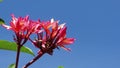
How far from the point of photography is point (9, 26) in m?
2.46

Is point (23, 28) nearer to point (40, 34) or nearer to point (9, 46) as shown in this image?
point (40, 34)

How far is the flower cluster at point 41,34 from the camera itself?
2.41 m

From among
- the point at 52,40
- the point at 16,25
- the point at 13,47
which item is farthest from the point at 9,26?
the point at 13,47

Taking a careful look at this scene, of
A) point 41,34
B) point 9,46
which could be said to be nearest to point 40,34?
point 41,34

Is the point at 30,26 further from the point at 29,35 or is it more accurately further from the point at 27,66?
the point at 27,66

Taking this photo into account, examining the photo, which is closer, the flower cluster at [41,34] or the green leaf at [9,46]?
the flower cluster at [41,34]

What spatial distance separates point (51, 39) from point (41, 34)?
0.05m

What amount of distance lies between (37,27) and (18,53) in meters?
0.15

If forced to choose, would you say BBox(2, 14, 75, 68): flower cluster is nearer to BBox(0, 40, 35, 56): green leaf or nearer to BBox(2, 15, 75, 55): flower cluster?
BBox(2, 15, 75, 55): flower cluster

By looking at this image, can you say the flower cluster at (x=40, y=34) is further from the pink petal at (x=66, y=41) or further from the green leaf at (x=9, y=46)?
the green leaf at (x=9, y=46)

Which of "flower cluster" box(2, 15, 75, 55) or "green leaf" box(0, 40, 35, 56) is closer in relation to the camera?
"flower cluster" box(2, 15, 75, 55)

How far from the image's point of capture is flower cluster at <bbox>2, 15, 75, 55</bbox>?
241 cm

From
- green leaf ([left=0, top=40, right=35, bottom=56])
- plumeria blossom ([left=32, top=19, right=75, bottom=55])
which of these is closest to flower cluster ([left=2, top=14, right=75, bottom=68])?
plumeria blossom ([left=32, top=19, right=75, bottom=55])

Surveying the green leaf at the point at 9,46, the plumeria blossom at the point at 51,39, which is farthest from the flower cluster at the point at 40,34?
the green leaf at the point at 9,46
